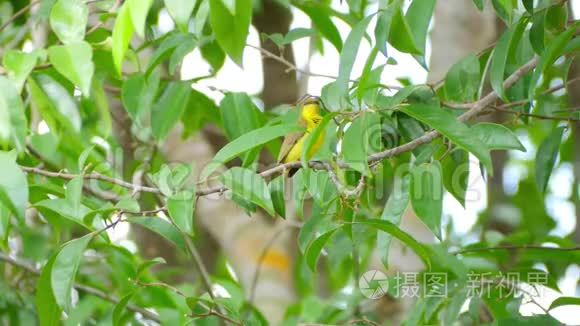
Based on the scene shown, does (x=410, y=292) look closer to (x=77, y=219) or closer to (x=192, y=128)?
(x=192, y=128)

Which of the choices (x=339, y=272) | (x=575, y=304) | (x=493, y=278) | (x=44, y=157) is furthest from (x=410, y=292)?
(x=339, y=272)

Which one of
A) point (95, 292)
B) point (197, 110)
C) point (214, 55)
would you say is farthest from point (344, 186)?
point (95, 292)

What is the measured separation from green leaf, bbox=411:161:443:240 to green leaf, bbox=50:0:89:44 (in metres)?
0.77

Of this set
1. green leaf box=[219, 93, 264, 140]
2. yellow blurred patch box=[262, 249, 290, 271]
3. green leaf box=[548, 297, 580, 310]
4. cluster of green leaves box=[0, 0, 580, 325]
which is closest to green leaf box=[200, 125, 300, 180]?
cluster of green leaves box=[0, 0, 580, 325]

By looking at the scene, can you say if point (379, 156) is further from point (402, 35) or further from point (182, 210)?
point (182, 210)

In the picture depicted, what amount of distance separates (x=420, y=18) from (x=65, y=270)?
89 cm

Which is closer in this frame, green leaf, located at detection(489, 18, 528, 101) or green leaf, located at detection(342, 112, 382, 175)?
green leaf, located at detection(342, 112, 382, 175)

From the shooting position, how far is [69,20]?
192cm

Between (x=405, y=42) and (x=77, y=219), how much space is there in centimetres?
76

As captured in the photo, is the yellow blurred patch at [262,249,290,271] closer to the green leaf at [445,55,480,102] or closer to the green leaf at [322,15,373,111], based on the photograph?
the green leaf at [445,55,480,102]

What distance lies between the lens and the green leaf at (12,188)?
1.70 m

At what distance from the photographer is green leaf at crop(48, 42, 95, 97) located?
5.92ft

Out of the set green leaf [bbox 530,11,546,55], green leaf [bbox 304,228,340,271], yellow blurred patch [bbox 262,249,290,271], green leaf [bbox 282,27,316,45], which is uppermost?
green leaf [bbox 530,11,546,55]

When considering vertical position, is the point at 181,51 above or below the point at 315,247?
above
